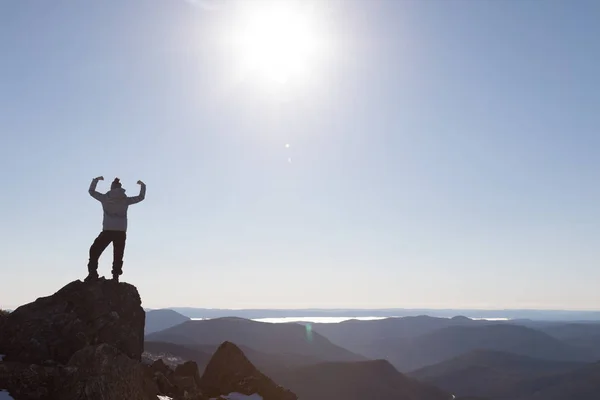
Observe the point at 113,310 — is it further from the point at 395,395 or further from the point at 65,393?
the point at 395,395

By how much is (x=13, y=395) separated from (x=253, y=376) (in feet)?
45.5

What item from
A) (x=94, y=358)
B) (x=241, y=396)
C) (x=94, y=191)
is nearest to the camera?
(x=94, y=358)

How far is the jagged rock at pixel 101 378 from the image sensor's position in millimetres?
11891

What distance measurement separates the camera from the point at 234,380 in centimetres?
2422

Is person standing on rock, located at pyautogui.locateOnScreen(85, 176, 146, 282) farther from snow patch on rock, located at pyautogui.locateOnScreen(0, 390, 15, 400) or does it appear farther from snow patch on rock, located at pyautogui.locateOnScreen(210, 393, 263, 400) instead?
snow patch on rock, located at pyautogui.locateOnScreen(210, 393, 263, 400)

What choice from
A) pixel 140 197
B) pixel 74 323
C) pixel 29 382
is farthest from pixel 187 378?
pixel 29 382

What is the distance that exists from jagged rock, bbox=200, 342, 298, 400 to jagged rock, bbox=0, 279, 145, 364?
16.9ft

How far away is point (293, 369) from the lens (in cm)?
15212

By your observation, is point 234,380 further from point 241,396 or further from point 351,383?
point 351,383

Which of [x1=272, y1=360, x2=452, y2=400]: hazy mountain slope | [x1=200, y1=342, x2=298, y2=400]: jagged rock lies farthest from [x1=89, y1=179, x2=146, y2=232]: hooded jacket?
[x1=272, y1=360, x2=452, y2=400]: hazy mountain slope

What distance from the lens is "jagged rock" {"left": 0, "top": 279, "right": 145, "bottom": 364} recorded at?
16.2 m

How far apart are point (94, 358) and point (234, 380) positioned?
12762mm

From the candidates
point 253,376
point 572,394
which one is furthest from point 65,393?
point 572,394

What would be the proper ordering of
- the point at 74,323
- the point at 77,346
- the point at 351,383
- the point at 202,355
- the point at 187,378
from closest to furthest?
1. the point at 77,346
2. the point at 74,323
3. the point at 187,378
4. the point at 351,383
5. the point at 202,355
